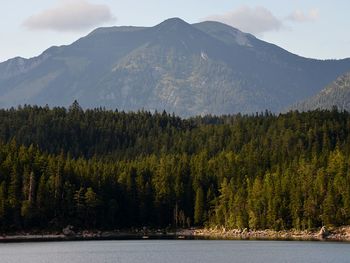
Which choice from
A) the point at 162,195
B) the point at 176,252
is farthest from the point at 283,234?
the point at 176,252

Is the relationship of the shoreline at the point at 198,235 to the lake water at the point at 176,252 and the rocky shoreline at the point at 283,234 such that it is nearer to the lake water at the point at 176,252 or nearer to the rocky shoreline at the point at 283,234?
the rocky shoreline at the point at 283,234

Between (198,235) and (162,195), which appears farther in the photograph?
(162,195)

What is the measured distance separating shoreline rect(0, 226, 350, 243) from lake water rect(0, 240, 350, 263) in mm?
12766

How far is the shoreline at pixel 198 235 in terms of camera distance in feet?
497

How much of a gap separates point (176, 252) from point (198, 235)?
5236 cm

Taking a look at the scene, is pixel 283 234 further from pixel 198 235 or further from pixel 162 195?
pixel 162 195

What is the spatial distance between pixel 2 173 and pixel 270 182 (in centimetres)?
5880

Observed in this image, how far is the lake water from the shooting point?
10881 centimetres

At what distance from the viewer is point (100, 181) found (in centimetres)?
18550

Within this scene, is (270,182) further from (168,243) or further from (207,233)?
(168,243)

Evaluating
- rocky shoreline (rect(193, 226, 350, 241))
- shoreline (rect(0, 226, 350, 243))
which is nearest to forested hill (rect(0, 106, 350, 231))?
rocky shoreline (rect(193, 226, 350, 241))

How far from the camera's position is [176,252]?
403 feet

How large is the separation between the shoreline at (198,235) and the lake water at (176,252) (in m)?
12.8

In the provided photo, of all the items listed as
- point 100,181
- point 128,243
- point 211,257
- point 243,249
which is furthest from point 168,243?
point 100,181
